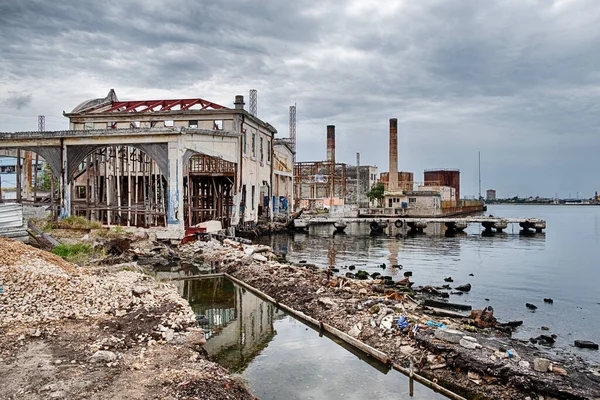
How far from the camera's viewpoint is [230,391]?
22.5 feet

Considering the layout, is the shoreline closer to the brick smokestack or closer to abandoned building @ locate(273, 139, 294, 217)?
abandoned building @ locate(273, 139, 294, 217)

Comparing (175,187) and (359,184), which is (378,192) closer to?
(359,184)

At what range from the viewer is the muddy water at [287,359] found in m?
8.20

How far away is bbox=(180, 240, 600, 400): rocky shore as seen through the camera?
7.77m

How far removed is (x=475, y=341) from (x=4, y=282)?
9.95m

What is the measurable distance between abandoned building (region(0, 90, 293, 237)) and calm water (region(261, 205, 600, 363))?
5210mm

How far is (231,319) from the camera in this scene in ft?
41.3

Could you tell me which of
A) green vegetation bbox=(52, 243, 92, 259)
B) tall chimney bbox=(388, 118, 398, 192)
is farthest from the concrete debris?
tall chimney bbox=(388, 118, 398, 192)

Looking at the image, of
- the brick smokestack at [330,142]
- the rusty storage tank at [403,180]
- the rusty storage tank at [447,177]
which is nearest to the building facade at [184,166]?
the brick smokestack at [330,142]

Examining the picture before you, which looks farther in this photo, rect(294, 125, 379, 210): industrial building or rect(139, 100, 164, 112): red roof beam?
rect(294, 125, 379, 210): industrial building

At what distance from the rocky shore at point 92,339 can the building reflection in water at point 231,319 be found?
2.44 ft

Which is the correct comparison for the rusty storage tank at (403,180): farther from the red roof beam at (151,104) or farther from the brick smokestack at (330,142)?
the red roof beam at (151,104)

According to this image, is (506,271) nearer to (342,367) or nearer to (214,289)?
(214,289)

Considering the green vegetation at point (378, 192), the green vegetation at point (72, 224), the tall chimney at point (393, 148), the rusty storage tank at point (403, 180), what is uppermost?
the tall chimney at point (393, 148)
